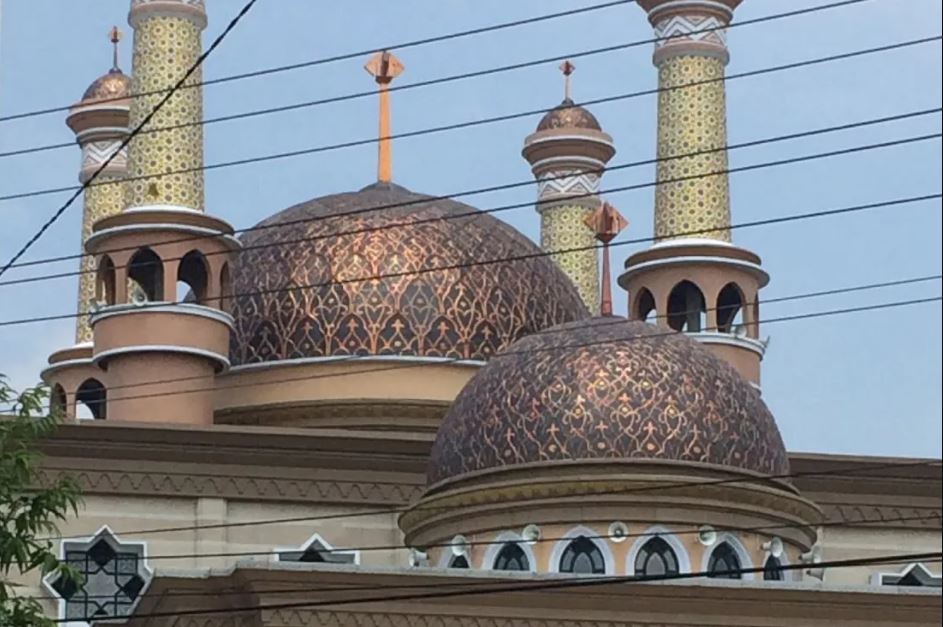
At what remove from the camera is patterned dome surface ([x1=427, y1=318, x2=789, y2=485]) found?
2191cm

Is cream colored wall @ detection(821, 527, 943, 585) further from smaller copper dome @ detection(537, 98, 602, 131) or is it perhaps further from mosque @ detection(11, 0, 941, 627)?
smaller copper dome @ detection(537, 98, 602, 131)

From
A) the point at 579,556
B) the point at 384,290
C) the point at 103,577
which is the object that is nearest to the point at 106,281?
the point at 384,290

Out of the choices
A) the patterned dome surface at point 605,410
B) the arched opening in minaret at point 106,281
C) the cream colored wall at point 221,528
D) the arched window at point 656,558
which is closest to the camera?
the arched window at point 656,558

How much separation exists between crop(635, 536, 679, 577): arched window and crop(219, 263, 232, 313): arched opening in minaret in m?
5.83

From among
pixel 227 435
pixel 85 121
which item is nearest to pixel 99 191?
pixel 85 121

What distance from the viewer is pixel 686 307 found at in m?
27.9

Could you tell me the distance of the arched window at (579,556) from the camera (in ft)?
70.9

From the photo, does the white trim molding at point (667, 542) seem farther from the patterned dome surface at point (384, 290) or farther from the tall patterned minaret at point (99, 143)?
the tall patterned minaret at point (99, 143)

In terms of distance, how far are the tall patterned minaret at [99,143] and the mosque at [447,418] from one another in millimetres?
447

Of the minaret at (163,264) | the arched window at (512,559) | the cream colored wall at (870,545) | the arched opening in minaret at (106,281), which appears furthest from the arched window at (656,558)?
the arched opening in minaret at (106,281)

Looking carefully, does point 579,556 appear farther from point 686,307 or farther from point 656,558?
point 686,307

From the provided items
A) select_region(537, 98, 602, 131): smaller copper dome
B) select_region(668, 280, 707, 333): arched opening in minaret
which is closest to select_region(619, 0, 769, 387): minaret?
select_region(668, 280, 707, 333): arched opening in minaret

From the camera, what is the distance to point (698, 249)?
27562 millimetres

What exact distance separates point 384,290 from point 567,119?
560 centimetres
